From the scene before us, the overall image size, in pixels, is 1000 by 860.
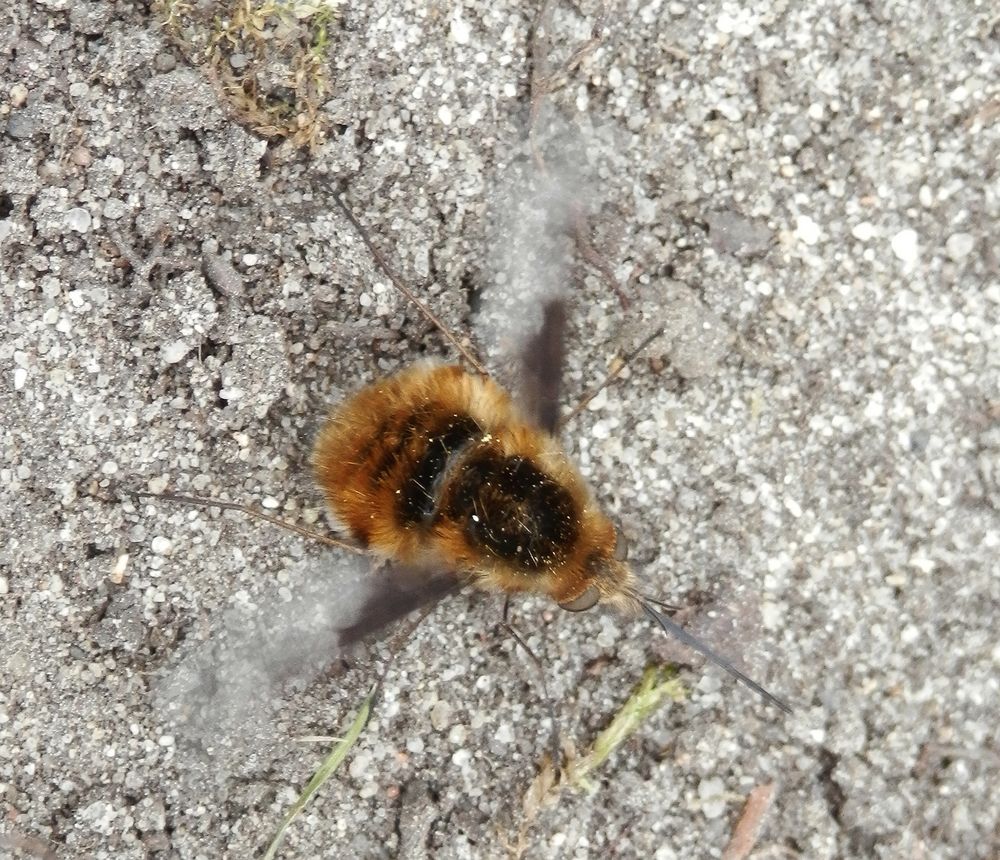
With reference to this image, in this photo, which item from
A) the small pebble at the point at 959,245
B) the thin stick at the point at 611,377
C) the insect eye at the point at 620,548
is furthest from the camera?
the small pebble at the point at 959,245

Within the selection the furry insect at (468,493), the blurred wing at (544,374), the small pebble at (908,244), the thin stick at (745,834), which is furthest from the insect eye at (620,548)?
the small pebble at (908,244)

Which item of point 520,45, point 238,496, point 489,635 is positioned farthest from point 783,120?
point 238,496

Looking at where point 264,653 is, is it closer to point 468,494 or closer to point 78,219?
point 468,494

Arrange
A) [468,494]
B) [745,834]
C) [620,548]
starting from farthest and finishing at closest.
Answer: [745,834]
[620,548]
[468,494]

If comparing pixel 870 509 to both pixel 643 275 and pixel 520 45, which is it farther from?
pixel 520 45

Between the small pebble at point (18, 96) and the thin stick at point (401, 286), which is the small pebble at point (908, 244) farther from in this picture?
the small pebble at point (18, 96)

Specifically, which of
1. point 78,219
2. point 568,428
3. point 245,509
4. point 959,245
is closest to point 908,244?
point 959,245

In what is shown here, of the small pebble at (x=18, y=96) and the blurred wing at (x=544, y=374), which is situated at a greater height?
the small pebble at (x=18, y=96)
